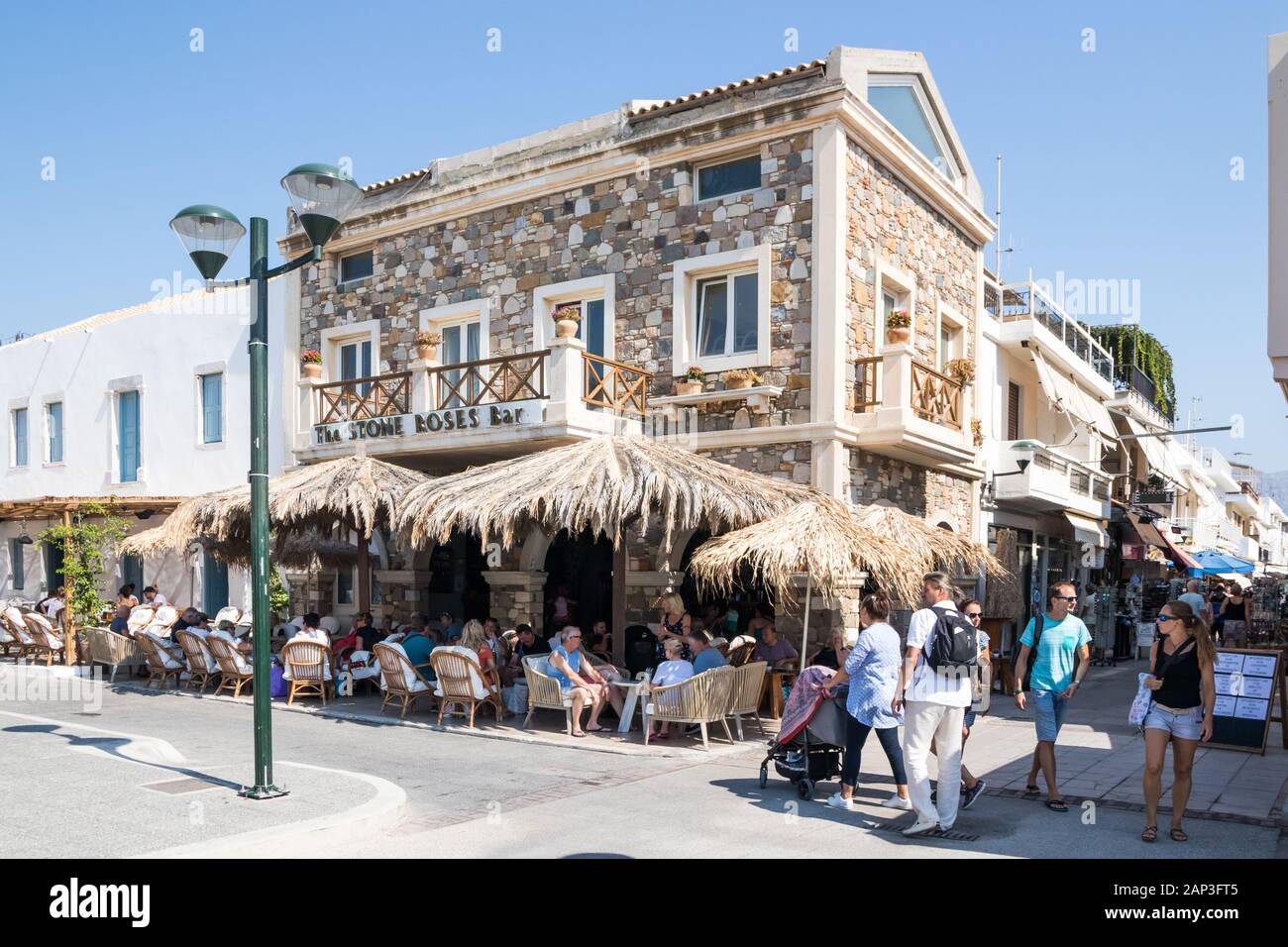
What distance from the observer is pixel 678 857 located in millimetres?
6102

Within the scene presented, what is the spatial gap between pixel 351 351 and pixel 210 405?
3866mm

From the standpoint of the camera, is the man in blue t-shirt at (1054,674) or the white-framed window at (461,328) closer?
the man in blue t-shirt at (1054,674)

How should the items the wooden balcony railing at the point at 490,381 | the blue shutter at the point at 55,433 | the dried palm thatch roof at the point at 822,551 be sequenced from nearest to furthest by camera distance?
the dried palm thatch roof at the point at 822,551 < the wooden balcony railing at the point at 490,381 < the blue shutter at the point at 55,433

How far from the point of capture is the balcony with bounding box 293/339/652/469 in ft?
44.3

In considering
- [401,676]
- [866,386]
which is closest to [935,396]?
[866,386]

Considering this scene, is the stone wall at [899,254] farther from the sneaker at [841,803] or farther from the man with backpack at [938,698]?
→ the man with backpack at [938,698]

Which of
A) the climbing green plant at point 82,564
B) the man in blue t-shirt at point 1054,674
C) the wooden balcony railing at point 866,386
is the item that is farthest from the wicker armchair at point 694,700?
the climbing green plant at point 82,564

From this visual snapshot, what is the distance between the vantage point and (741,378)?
1367 centimetres

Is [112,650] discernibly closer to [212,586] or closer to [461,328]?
[212,586]

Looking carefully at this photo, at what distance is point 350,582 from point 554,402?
7483 millimetres

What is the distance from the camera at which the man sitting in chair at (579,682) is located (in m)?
10.8

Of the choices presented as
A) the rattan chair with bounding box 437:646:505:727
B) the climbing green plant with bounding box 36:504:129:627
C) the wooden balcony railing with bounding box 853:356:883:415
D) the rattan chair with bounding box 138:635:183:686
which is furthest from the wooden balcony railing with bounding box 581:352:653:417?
the climbing green plant with bounding box 36:504:129:627

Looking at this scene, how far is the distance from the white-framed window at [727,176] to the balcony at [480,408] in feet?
9.06
